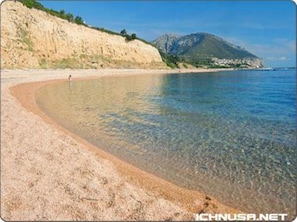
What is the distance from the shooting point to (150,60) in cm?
7656

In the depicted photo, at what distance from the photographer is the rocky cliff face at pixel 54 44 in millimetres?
41000

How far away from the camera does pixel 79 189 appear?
498cm

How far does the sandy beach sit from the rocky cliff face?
34099 millimetres

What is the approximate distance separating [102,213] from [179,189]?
6.13ft

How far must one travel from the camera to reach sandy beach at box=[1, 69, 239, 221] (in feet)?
14.1

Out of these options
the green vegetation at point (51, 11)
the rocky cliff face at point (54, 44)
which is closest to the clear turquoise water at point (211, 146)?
the rocky cliff face at point (54, 44)

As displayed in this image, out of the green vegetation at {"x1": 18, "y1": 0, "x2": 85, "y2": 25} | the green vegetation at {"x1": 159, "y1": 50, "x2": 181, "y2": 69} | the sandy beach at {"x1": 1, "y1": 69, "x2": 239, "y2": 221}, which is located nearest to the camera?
the sandy beach at {"x1": 1, "y1": 69, "x2": 239, "y2": 221}

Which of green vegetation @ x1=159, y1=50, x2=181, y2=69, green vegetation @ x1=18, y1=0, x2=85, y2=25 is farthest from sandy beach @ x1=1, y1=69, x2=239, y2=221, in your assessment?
green vegetation @ x1=159, y1=50, x2=181, y2=69

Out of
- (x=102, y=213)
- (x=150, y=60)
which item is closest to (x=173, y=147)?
(x=102, y=213)

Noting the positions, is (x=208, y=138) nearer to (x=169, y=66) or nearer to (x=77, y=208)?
(x=77, y=208)

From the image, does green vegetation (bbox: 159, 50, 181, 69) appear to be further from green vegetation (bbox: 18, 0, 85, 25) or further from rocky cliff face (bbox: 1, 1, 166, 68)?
green vegetation (bbox: 18, 0, 85, 25)

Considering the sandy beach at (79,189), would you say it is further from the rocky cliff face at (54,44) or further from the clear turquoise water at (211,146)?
the rocky cliff face at (54,44)

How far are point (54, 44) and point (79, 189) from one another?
4803 cm

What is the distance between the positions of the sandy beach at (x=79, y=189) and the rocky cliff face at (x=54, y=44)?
1342 inches
